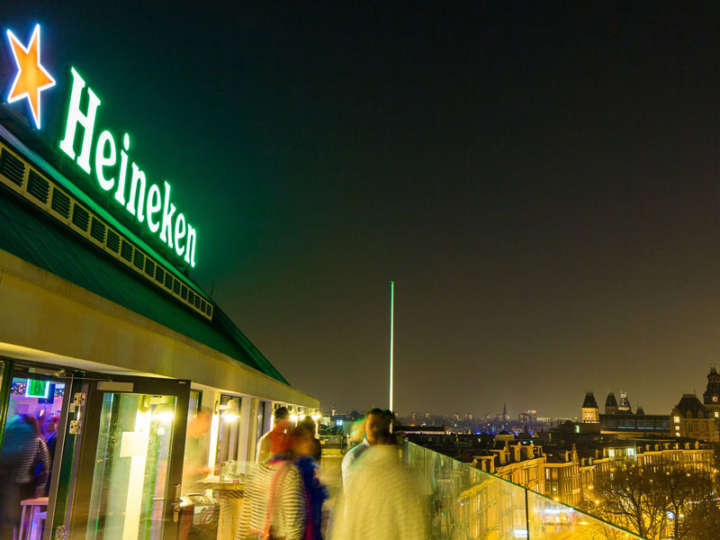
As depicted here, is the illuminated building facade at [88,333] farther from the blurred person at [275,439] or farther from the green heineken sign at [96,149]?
the blurred person at [275,439]

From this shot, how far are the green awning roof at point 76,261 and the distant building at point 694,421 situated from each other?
16965 cm

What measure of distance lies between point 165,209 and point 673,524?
191 feet

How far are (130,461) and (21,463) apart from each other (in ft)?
5.41

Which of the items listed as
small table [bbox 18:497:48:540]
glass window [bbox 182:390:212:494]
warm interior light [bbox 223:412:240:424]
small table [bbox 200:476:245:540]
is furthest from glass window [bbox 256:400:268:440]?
small table [bbox 18:497:48:540]

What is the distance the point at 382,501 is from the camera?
3.42m


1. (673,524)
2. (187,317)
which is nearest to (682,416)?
(673,524)

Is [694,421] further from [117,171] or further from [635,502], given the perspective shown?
[117,171]

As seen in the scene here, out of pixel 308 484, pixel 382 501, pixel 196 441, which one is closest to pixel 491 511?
pixel 308 484

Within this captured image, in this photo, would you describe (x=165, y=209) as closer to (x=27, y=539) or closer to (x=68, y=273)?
(x=68, y=273)

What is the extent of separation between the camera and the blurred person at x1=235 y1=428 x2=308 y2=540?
3887mm

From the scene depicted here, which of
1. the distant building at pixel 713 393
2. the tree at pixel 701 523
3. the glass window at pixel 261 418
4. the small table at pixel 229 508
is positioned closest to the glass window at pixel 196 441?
the small table at pixel 229 508

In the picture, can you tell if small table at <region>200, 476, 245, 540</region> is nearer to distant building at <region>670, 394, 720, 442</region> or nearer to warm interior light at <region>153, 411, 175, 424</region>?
warm interior light at <region>153, 411, 175, 424</region>

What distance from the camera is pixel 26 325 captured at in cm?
439

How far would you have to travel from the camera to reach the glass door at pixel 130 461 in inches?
263
